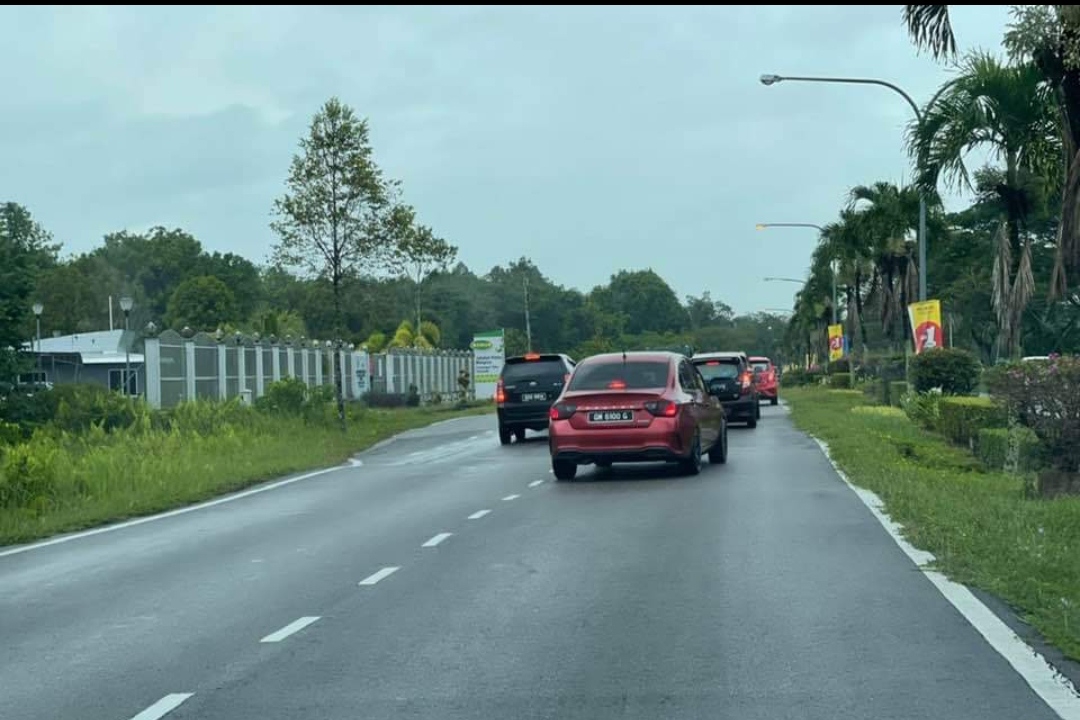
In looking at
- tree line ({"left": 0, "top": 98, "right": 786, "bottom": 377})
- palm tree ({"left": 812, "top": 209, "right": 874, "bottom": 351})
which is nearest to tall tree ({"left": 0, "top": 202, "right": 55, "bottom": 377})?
tree line ({"left": 0, "top": 98, "right": 786, "bottom": 377})

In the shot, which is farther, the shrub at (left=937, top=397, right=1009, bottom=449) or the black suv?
the black suv

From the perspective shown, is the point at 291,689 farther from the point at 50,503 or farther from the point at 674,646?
the point at 50,503

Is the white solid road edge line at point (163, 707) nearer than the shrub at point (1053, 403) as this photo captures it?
Yes

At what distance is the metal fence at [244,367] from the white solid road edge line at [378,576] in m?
24.3

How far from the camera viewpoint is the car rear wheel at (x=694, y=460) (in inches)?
771

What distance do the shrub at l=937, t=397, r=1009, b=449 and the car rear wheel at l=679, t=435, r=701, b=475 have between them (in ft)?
15.3

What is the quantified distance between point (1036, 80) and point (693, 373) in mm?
6332

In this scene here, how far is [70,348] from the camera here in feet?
249

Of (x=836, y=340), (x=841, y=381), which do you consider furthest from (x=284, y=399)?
(x=836, y=340)

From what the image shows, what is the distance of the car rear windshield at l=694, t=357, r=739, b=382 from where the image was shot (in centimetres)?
3350

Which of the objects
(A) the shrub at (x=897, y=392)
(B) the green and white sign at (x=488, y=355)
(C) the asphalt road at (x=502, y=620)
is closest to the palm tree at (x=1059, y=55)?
(C) the asphalt road at (x=502, y=620)

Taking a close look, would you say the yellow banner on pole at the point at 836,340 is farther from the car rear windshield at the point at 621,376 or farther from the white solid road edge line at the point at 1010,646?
the white solid road edge line at the point at 1010,646

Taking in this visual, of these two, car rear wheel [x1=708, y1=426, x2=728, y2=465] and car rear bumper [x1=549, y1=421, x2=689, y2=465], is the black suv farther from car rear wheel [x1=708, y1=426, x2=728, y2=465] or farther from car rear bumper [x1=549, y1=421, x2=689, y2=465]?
car rear bumper [x1=549, y1=421, x2=689, y2=465]

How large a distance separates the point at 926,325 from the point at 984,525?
20.8 metres
